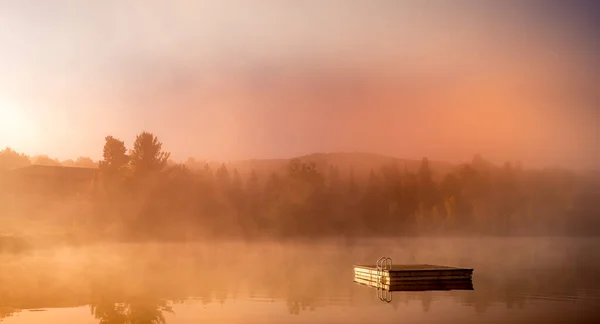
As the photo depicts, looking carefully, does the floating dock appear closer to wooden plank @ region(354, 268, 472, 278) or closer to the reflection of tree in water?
wooden plank @ region(354, 268, 472, 278)

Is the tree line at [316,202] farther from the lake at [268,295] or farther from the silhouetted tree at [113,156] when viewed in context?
the lake at [268,295]

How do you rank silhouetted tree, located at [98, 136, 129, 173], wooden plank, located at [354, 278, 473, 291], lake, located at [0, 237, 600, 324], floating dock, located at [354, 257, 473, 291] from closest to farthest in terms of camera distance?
lake, located at [0, 237, 600, 324] → wooden plank, located at [354, 278, 473, 291] → floating dock, located at [354, 257, 473, 291] → silhouetted tree, located at [98, 136, 129, 173]

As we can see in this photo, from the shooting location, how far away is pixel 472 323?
28766mm

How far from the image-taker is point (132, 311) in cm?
3244

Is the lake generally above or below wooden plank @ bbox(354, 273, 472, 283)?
below

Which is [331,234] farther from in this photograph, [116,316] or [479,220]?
[116,316]

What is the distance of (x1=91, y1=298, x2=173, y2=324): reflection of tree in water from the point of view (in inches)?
1166

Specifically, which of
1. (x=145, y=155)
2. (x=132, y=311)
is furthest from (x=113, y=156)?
(x=132, y=311)

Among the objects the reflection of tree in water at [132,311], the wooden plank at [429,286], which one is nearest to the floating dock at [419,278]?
the wooden plank at [429,286]

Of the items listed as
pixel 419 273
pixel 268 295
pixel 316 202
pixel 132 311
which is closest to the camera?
pixel 132 311

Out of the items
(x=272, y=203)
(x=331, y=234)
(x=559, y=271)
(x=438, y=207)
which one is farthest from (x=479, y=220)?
(x=559, y=271)


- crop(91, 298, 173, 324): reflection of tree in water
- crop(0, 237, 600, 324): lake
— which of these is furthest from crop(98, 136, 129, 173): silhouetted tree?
crop(91, 298, 173, 324): reflection of tree in water

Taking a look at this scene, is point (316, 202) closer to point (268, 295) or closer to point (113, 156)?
point (113, 156)

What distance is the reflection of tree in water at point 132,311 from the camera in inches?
1166
